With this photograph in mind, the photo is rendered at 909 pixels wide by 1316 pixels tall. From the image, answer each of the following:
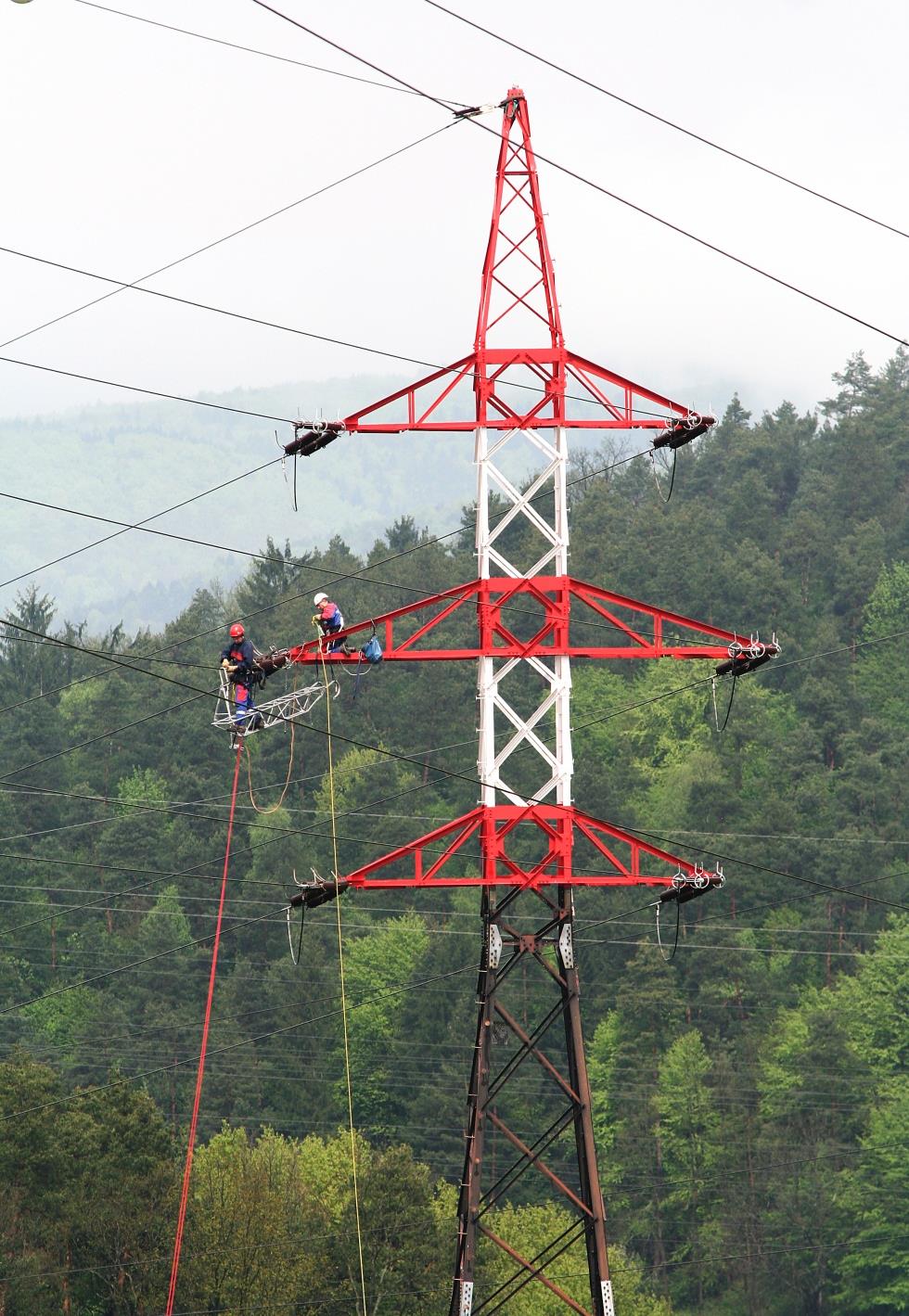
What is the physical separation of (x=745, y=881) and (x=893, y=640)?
41.4 meters

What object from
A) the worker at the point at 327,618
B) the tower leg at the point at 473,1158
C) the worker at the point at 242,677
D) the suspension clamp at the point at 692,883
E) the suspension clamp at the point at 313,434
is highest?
the suspension clamp at the point at 313,434

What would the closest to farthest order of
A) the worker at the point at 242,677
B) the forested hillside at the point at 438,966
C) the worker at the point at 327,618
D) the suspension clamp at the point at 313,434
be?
the suspension clamp at the point at 313,434 < the worker at the point at 327,618 < the worker at the point at 242,677 < the forested hillside at the point at 438,966

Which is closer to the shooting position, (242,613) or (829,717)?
(829,717)

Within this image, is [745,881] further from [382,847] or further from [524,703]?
[524,703]

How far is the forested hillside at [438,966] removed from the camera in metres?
83.5

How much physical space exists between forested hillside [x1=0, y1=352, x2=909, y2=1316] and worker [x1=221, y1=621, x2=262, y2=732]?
38.7 metres

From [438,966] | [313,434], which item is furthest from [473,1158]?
[438,966]

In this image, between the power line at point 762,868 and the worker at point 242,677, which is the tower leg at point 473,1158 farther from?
the power line at point 762,868

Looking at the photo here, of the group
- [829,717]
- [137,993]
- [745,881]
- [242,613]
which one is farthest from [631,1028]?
[242,613]

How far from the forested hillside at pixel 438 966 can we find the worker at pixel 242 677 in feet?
127

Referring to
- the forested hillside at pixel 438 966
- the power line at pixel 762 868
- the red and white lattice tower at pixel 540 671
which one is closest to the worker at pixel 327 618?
the red and white lattice tower at pixel 540 671

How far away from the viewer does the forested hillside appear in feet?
274

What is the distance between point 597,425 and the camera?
35.0 meters

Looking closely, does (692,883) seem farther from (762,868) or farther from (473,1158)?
(762,868)
